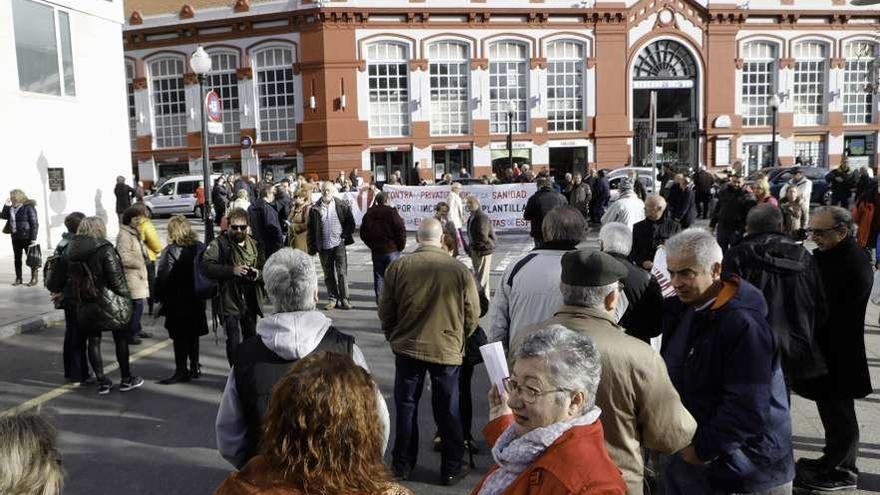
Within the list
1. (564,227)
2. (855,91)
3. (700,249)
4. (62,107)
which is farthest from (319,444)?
(855,91)

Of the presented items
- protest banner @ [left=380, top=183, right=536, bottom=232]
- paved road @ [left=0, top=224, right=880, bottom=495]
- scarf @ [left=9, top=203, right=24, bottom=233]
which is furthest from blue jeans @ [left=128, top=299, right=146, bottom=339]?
protest banner @ [left=380, top=183, right=536, bottom=232]

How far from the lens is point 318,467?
1933mm

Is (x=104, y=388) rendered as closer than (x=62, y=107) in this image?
Yes

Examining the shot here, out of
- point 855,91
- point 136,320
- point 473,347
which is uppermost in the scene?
point 855,91

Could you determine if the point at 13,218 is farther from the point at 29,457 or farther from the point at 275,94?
the point at 275,94

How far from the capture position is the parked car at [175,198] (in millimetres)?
28516

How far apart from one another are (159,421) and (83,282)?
160 cm

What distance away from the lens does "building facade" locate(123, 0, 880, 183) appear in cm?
3366

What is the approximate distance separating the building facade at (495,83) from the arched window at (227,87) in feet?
0.23

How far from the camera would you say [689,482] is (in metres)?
3.28

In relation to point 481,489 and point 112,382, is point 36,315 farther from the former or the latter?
point 481,489

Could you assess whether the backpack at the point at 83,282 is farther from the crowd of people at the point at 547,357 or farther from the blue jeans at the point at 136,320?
the blue jeans at the point at 136,320

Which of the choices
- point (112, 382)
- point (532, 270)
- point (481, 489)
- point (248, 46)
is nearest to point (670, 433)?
point (481, 489)

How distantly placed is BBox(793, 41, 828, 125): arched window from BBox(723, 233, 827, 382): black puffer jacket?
3699cm
